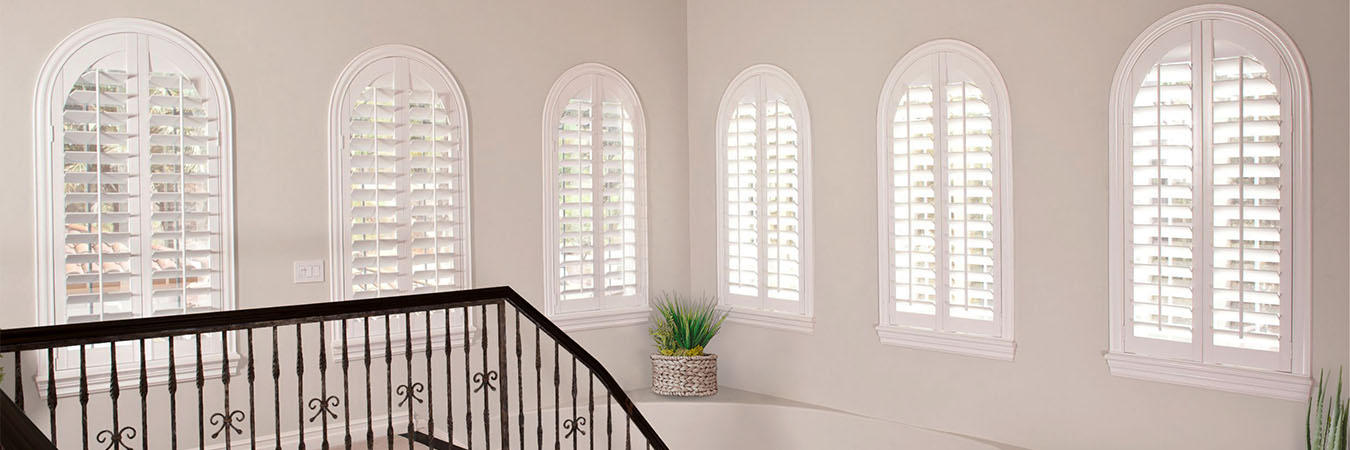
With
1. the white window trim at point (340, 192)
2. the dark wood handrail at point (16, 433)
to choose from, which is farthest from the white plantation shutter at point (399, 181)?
the dark wood handrail at point (16, 433)

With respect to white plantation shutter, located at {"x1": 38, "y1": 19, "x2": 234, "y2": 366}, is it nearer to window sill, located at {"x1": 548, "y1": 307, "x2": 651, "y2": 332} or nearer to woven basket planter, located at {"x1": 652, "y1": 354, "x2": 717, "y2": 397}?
window sill, located at {"x1": 548, "y1": 307, "x2": 651, "y2": 332}

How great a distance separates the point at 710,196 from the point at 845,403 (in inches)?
62.4

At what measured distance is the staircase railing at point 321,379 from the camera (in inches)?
122

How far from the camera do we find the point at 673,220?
6.28 metres

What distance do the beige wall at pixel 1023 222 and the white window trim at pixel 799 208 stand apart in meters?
0.05

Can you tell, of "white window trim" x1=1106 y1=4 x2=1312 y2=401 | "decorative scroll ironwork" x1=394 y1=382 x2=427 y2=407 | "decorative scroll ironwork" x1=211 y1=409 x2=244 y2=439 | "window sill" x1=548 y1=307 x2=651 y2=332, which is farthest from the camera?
"window sill" x1=548 y1=307 x2=651 y2=332

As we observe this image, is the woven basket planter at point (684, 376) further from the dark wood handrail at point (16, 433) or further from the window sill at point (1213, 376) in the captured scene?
the dark wood handrail at point (16, 433)

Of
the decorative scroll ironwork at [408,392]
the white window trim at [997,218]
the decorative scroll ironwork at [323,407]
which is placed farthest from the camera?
the white window trim at [997,218]

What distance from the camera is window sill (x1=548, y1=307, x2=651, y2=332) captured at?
573 cm

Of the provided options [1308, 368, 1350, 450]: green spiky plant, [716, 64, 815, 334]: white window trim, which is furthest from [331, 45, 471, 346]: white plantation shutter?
[1308, 368, 1350, 450]: green spiky plant

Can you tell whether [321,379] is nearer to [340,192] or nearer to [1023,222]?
[340,192]

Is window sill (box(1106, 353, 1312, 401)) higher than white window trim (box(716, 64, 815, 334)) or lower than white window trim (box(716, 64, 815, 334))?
lower

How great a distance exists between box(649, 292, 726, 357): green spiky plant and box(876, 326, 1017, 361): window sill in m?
1.15

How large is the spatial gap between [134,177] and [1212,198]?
15.0 ft
